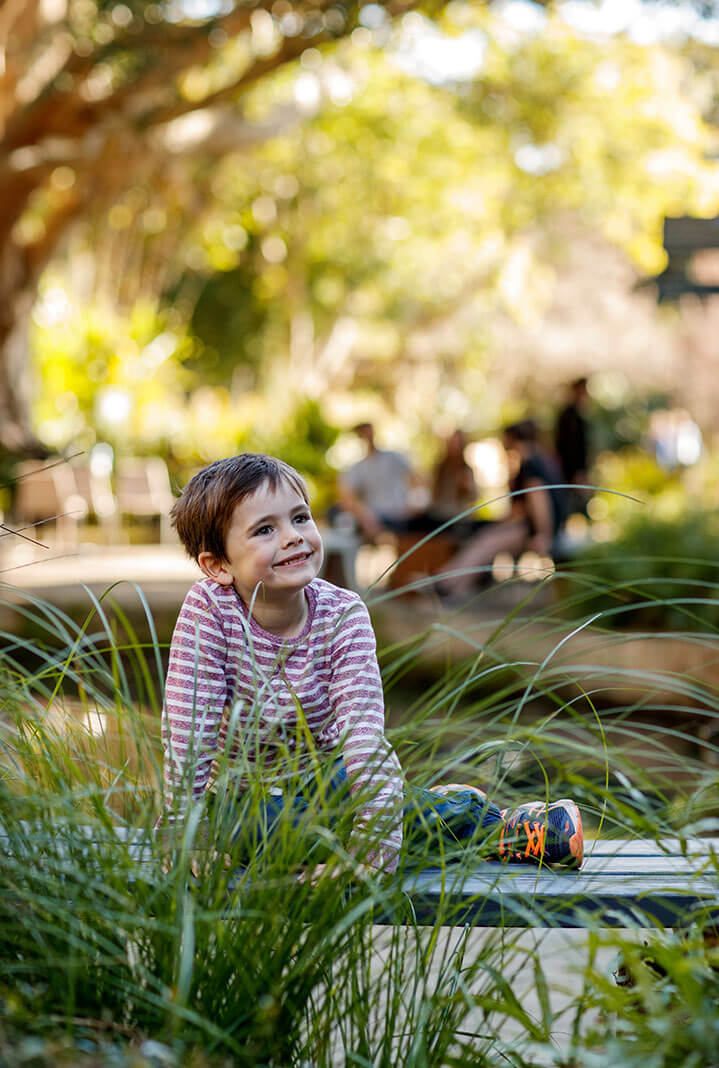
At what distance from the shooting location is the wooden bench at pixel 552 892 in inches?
57.5

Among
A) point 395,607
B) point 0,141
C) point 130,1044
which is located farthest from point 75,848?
point 0,141

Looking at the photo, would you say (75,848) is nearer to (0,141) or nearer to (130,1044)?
(130,1044)

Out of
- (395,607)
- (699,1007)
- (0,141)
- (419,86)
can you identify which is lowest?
(395,607)

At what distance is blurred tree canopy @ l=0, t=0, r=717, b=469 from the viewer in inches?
467

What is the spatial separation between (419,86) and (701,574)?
15.4 m

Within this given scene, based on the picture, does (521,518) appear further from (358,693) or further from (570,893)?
(570,893)

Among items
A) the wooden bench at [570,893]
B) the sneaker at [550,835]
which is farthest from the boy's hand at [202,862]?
the sneaker at [550,835]

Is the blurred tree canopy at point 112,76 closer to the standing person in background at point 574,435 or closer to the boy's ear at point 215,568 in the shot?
the standing person in background at point 574,435

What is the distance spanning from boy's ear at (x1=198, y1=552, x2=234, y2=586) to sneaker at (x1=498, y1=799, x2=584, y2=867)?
628 millimetres

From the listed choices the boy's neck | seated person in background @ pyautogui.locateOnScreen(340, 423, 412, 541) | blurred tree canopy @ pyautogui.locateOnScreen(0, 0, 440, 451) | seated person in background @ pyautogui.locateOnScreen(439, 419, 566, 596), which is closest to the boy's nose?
the boy's neck

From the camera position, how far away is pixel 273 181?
27859 millimetres

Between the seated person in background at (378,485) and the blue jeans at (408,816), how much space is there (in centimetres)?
848

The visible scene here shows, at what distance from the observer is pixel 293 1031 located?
139 cm

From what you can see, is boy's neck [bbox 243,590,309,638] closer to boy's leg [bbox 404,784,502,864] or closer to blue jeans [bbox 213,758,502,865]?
blue jeans [bbox 213,758,502,865]
